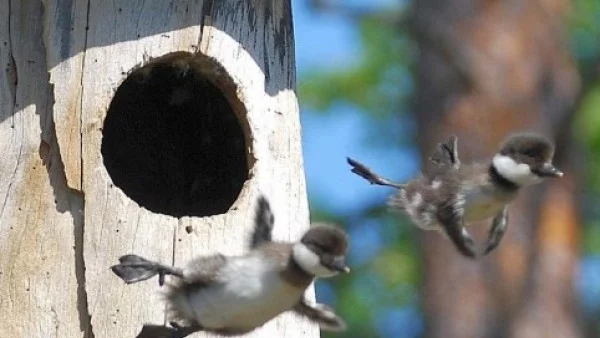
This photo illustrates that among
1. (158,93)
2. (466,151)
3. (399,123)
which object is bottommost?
(158,93)

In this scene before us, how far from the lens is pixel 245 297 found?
4.33 meters

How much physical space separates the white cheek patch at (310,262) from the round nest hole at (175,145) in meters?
1.40

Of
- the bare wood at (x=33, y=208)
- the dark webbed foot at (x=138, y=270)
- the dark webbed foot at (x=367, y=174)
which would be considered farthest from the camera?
the bare wood at (x=33, y=208)

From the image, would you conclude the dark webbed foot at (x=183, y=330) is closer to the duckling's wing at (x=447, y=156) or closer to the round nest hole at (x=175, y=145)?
the duckling's wing at (x=447, y=156)

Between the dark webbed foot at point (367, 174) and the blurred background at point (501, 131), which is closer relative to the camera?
the dark webbed foot at point (367, 174)

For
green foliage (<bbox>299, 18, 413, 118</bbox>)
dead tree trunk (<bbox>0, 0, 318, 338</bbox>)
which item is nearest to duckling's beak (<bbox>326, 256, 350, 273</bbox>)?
dead tree trunk (<bbox>0, 0, 318, 338</bbox>)

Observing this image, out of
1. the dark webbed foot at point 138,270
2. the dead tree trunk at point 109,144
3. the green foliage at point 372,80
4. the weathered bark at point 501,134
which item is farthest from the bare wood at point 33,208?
the green foliage at point 372,80

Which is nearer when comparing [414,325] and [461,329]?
[461,329]

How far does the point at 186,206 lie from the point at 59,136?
92 cm

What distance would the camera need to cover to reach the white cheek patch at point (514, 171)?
182 inches

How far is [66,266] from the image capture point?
5.17 metres

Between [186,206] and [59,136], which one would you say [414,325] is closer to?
[186,206]

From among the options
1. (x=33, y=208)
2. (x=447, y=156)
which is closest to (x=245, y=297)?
(x=447, y=156)

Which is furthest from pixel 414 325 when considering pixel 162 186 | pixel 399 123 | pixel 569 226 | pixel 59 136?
pixel 59 136
